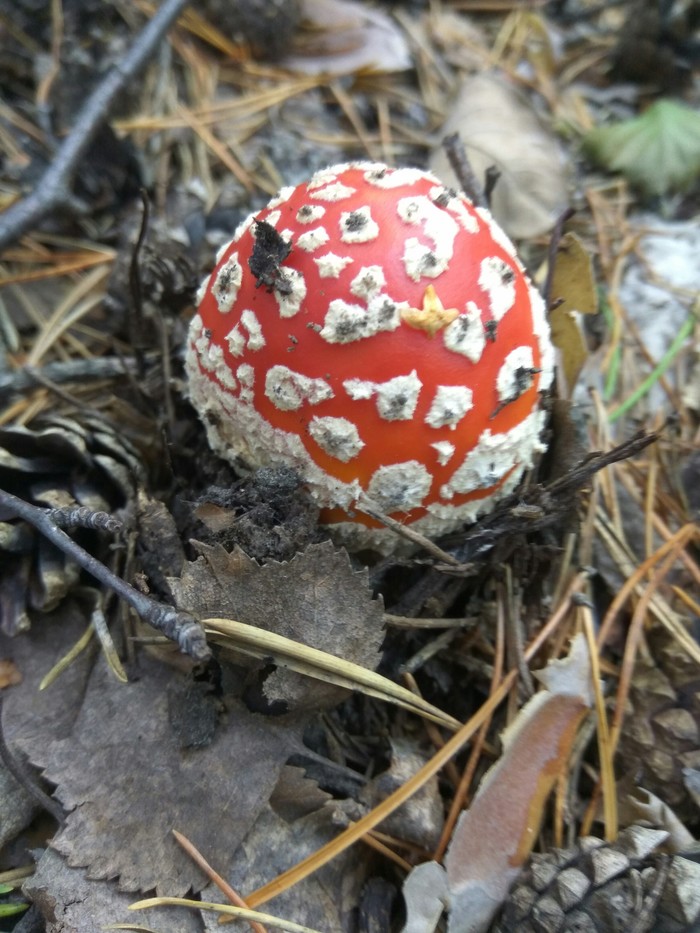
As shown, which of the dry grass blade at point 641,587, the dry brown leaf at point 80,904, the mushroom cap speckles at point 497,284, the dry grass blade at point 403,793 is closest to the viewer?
the dry brown leaf at point 80,904

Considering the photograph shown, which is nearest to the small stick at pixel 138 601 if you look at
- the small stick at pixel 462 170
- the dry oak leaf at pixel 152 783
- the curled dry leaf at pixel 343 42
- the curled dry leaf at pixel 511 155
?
the dry oak leaf at pixel 152 783

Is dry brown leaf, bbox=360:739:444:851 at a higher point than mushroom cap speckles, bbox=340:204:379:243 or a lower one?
lower

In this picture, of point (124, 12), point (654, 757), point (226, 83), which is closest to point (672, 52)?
point (226, 83)

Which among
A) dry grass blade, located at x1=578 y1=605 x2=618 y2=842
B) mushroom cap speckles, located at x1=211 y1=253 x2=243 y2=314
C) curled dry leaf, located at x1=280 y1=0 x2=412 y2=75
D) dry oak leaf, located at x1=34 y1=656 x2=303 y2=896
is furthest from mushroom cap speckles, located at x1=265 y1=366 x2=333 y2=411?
curled dry leaf, located at x1=280 y1=0 x2=412 y2=75

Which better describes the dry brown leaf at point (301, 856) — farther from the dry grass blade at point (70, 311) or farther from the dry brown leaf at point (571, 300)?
the dry grass blade at point (70, 311)

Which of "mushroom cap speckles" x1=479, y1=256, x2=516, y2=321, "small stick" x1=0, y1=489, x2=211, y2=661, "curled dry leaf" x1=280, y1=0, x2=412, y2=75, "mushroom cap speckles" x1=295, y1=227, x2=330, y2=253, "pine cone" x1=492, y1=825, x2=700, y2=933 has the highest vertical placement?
"curled dry leaf" x1=280, y1=0, x2=412, y2=75

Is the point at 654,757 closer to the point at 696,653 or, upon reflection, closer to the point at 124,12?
the point at 696,653

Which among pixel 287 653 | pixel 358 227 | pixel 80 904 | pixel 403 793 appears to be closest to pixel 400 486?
pixel 287 653

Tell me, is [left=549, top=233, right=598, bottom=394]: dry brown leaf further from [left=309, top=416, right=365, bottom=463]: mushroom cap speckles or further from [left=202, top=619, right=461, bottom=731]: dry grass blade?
[left=202, top=619, right=461, bottom=731]: dry grass blade
